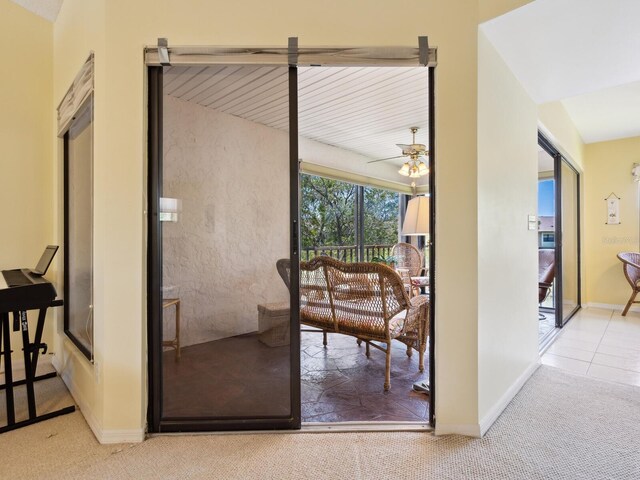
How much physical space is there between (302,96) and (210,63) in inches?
66.0

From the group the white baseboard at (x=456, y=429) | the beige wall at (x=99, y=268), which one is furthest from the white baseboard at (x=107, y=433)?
the white baseboard at (x=456, y=429)

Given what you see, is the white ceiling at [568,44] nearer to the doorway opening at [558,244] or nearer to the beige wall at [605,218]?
the doorway opening at [558,244]

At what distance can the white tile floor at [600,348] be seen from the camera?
2.77 metres

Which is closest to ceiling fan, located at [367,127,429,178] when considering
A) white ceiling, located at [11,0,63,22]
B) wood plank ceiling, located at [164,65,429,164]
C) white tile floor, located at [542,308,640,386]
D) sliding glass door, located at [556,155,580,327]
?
wood plank ceiling, located at [164,65,429,164]

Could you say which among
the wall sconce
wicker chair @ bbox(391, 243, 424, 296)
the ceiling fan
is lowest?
wicker chair @ bbox(391, 243, 424, 296)

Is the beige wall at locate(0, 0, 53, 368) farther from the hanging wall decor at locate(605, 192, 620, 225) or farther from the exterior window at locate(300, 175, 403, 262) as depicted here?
the hanging wall decor at locate(605, 192, 620, 225)

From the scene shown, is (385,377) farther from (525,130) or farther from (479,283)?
(525,130)

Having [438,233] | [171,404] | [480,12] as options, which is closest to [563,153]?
[480,12]

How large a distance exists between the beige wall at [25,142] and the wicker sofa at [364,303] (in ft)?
6.74

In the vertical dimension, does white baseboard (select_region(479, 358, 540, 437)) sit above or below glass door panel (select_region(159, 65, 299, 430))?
below

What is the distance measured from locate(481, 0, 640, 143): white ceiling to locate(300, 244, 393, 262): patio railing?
3251 mm

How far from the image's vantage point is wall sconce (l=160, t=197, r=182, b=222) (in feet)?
6.16

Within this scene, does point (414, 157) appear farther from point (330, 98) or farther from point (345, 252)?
A: point (345, 252)

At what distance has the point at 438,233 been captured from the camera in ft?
6.09
